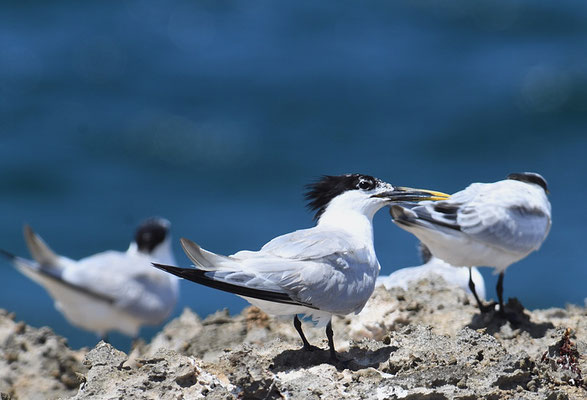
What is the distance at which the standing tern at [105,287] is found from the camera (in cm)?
902

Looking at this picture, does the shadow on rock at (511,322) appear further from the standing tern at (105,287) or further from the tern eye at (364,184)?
the standing tern at (105,287)

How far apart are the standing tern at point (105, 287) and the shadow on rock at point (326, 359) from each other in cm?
482

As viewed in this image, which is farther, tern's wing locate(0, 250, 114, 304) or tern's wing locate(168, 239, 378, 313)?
tern's wing locate(0, 250, 114, 304)

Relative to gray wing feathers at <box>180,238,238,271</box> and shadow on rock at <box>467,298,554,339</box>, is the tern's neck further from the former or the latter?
shadow on rock at <box>467,298,554,339</box>

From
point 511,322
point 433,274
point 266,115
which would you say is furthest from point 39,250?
point 266,115

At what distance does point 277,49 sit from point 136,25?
375 cm

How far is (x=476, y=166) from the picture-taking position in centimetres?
1742

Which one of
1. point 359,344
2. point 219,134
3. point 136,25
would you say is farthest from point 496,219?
point 136,25

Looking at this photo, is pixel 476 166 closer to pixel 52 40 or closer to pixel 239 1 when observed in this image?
pixel 239 1

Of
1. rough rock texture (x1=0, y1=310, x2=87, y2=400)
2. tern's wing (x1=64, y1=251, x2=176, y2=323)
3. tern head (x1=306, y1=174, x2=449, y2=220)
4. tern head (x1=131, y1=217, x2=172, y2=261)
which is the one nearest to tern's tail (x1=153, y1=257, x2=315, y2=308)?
tern head (x1=306, y1=174, x2=449, y2=220)

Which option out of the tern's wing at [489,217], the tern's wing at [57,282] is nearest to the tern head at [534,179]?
the tern's wing at [489,217]

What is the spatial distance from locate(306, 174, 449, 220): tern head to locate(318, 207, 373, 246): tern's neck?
0.03 m

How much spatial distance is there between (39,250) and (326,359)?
197 inches

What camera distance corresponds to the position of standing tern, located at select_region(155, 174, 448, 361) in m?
4.47
